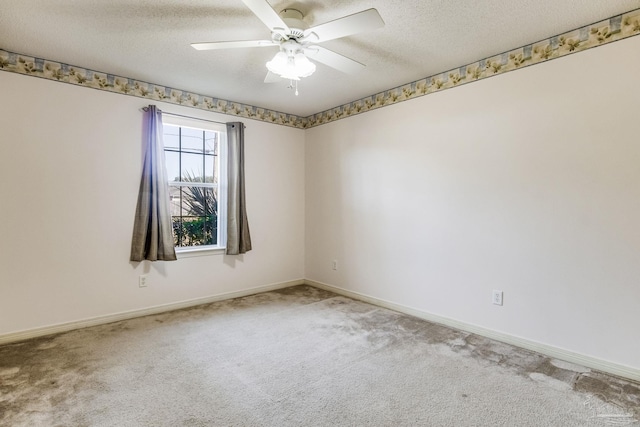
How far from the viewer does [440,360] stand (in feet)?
7.80

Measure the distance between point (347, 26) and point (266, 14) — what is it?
1.48 feet

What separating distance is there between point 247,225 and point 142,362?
6.43 feet

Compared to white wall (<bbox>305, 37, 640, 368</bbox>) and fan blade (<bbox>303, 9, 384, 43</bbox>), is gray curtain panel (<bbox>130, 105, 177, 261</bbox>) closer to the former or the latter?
fan blade (<bbox>303, 9, 384, 43</bbox>)

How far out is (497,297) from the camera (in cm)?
277

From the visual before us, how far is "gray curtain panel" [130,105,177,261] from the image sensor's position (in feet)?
10.6

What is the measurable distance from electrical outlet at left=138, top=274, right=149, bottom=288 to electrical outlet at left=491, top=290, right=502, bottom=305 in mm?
3344

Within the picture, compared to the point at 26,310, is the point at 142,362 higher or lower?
lower

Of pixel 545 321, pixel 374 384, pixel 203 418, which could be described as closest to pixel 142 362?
pixel 203 418

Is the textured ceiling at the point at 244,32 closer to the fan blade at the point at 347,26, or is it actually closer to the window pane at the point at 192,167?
the fan blade at the point at 347,26

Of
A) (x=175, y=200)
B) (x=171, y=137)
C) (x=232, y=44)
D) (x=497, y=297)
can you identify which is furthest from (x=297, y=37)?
(x=497, y=297)

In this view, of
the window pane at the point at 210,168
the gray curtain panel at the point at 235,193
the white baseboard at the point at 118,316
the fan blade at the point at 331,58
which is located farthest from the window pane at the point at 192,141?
the fan blade at the point at 331,58

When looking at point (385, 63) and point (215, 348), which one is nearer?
point (215, 348)

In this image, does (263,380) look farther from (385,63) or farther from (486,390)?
(385,63)

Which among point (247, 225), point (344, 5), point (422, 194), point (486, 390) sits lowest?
point (486, 390)
